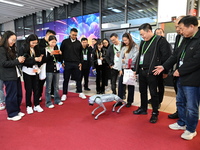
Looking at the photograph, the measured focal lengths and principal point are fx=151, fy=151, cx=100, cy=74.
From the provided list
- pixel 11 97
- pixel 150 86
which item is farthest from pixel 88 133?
pixel 11 97

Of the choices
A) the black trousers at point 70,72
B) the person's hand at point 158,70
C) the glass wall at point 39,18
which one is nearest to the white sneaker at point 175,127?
the person's hand at point 158,70

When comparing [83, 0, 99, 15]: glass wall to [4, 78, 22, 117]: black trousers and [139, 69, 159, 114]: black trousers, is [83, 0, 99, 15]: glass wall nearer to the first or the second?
[139, 69, 159, 114]: black trousers

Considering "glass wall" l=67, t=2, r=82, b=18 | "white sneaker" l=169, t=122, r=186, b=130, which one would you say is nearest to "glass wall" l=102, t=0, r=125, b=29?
"glass wall" l=67, t=2, r=82, b=18

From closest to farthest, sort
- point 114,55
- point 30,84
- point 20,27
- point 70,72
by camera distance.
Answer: point 30,84 < point 114,55 < point 70,72 < point 20,27

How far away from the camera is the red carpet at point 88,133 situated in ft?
5.74

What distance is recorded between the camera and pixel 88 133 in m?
2.03

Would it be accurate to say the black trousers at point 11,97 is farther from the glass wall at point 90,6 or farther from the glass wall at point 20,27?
the glass wall at point 20,27

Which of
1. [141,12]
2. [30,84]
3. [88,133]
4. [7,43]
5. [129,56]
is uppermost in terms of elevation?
[141,12]

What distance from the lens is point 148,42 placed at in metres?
2.34

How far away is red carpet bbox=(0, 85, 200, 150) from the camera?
175 cm

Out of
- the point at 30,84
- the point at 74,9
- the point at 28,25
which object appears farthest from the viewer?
the point at 28,25

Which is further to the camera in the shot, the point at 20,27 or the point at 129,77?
the point at 20,27

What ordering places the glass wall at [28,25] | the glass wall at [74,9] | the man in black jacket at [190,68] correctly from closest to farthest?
the man in black jacket at [190,68], the glass wall at [74,9], the glass wall at [28,25]

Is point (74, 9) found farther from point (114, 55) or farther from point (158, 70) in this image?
point (158, 70)
